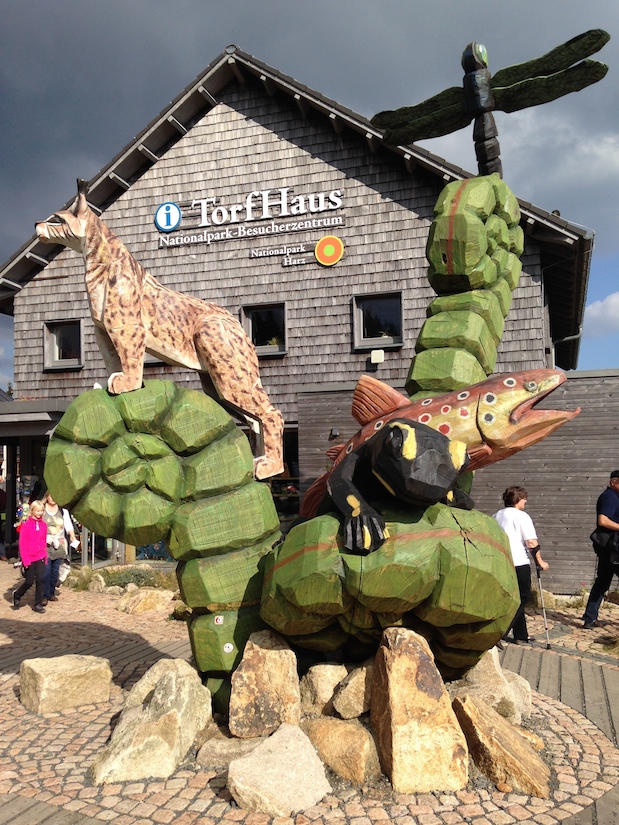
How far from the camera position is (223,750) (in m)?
3.52

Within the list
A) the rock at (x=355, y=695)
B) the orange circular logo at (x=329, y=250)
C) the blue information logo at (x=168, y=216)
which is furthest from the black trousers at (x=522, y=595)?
the blue information logo at (x=168, y=216)

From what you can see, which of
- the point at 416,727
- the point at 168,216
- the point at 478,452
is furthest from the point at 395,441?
the point at 168,216

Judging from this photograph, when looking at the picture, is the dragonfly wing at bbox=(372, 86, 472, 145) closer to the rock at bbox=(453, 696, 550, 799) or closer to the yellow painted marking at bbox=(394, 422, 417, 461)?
the yellow painted marking at bbox=(394, 422, 417, 461)

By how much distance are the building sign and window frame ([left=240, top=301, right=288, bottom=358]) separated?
4.31 feet

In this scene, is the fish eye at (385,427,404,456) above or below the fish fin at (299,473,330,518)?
above

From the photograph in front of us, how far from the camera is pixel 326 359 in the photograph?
1127 centimetres

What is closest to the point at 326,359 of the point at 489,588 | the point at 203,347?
the point at 203,347

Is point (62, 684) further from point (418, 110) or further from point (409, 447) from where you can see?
point (418, 110)

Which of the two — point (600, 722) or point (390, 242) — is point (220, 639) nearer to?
point (600, 722)

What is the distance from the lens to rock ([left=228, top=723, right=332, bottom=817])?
3.00 metres

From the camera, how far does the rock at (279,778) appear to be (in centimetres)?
300

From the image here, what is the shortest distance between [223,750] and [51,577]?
6437 millimetres

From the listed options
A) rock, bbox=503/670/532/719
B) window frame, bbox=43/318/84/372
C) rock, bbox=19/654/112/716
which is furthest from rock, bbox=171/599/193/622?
window frame, bbox=43/318/84/372

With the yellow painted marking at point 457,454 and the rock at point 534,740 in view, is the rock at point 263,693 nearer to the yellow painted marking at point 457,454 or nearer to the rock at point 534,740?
the rock at point 534,740
